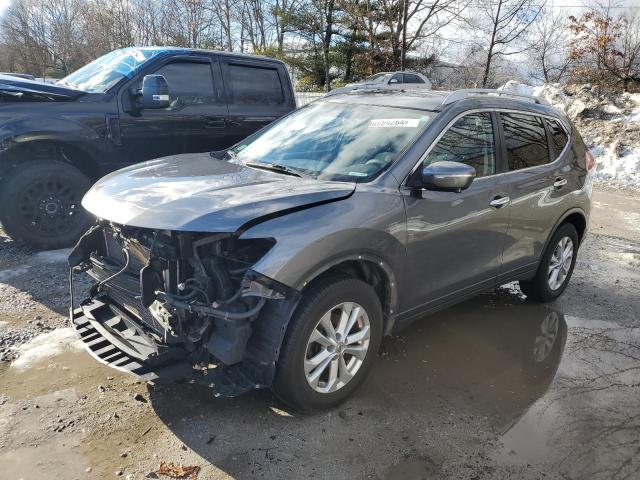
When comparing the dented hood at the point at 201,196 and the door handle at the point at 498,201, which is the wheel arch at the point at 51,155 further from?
the door handle at the point at 498,201

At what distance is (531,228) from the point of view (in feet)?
14.2

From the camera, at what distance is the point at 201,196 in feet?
9.17

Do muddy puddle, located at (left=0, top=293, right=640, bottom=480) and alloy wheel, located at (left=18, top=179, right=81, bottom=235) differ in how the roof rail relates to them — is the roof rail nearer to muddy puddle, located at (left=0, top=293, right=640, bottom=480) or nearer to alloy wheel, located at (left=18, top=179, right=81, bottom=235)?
muddy puddle, located at (left=0, top=293, right=640, bottom=480)

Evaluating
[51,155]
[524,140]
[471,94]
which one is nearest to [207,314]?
[471,94]

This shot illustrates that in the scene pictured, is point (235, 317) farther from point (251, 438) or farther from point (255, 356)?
point (251, 438)

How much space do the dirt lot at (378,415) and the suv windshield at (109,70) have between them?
99.5 inches

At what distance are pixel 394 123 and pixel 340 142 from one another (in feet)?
1.28

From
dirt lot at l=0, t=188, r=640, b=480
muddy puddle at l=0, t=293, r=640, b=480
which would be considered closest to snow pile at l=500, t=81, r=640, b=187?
dirt lot at l=0, t=188, r=640, b=480

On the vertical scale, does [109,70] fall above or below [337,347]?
above

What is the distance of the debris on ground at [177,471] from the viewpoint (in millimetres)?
2555

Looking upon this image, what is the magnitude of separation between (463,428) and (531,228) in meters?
1.97

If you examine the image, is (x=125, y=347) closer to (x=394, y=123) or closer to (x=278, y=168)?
(x=278, y=168)

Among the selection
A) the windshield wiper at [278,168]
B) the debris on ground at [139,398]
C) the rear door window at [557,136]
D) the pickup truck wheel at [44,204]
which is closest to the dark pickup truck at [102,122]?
the pickup truck wheel at [44,204]

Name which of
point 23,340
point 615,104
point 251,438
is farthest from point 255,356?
point 615,104
